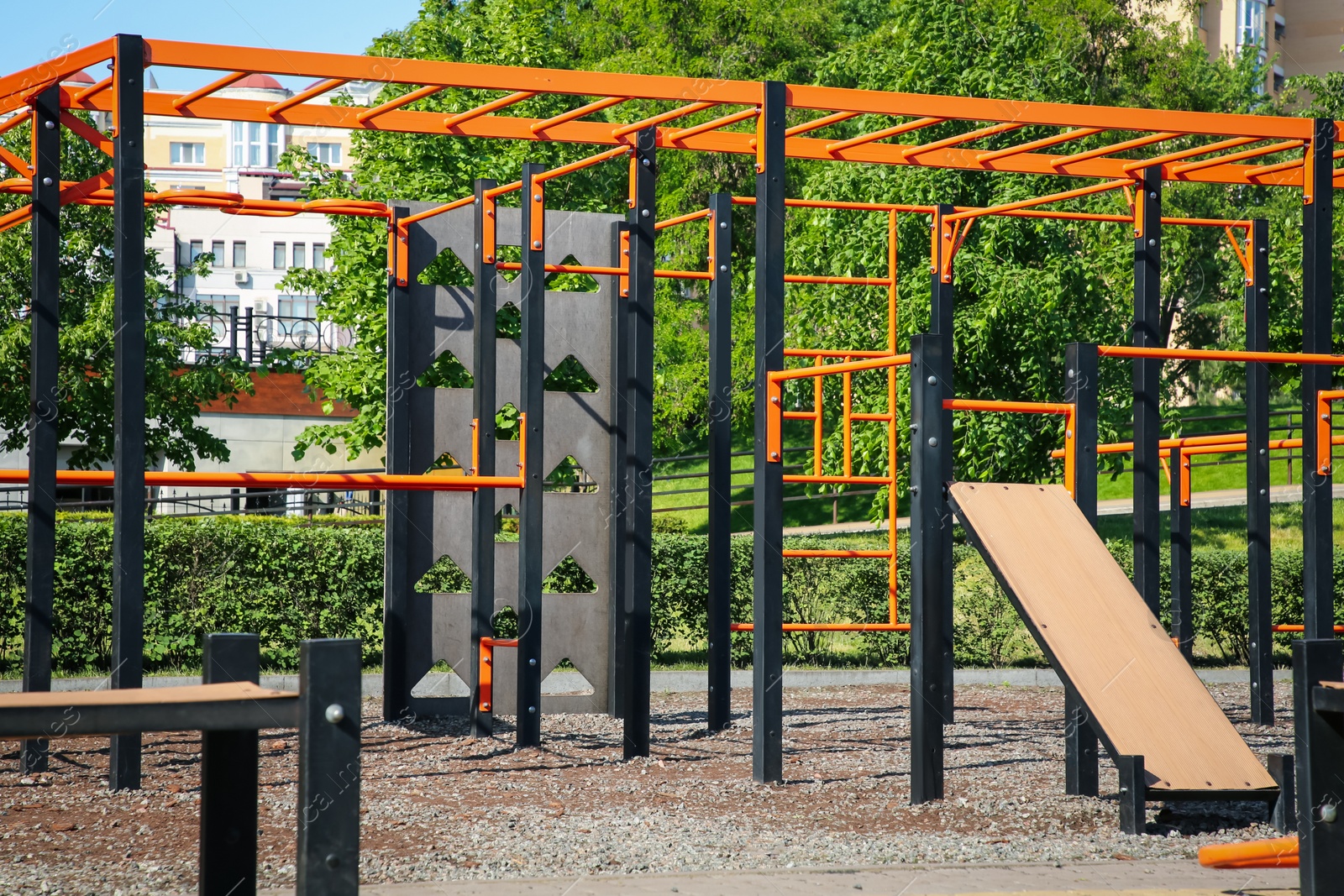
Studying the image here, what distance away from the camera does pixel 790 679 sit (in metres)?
10.8

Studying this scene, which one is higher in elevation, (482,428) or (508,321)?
(508,321)

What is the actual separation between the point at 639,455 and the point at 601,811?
2.22 m

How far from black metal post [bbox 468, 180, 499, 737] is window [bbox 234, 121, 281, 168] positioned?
220 feet

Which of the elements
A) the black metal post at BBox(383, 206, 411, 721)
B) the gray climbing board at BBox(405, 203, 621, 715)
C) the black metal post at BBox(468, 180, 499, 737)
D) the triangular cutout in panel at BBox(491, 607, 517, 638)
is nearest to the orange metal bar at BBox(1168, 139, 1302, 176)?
the gray climbing board at BBox(405, 203, 621, 715)

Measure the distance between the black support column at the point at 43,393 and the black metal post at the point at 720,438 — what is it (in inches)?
140

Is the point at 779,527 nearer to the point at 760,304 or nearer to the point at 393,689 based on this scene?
the point at 760,304

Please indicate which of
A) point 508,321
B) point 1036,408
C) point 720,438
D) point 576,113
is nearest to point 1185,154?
point 1036,408

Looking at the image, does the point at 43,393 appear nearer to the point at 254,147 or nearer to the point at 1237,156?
the point at 1237,156

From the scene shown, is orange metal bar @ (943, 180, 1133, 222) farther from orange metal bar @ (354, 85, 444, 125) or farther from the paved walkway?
the paved walkway

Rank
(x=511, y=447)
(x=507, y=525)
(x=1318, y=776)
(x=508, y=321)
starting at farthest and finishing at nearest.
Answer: (x=507, y=525)
(x=508, y=321)
(x=511, y=447)
(x=1318, y=776)

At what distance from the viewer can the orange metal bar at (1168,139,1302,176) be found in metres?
7.01

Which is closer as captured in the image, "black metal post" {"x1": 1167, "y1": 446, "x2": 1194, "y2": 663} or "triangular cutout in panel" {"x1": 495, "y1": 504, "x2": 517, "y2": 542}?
"black metal post" {"x1": 1167, "y1": 446, "x2": 1194, "y2": 663}

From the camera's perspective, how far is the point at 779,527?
6.17 meters

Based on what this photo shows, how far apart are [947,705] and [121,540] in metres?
5.56
